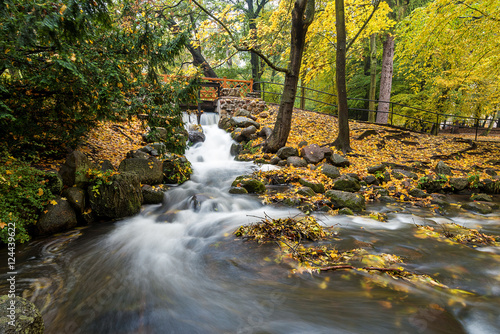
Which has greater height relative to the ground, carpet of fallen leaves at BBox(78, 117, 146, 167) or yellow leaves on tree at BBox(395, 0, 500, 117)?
yellow leaves on tree at BBox(395, 0, 500, 117)

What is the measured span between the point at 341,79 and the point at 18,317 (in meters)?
10.2

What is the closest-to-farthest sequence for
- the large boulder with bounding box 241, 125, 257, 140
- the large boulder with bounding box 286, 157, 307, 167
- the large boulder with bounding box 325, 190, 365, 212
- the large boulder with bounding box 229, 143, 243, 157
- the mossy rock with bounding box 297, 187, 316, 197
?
the large boulder with bounding box 325, 190, 365, 212 → the mossy rock with bounding box 297, 187, 316, 197 → the large boulder with bounding box 286, 157, 307, 167 → the large boulder with bounding box 229, 143, 243, 157 → the large boulder with bounding box 241, 125, 257, 140

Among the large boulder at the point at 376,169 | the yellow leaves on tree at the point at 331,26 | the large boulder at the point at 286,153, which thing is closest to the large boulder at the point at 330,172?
the large boulder at the point at 376,169

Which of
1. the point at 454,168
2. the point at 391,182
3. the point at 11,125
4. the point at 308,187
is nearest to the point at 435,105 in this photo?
the point at 454,168

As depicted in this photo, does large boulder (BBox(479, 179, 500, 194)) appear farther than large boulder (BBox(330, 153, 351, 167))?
No

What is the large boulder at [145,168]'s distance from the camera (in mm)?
6322

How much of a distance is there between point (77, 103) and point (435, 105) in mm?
16351

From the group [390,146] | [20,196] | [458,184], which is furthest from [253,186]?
[390,146]

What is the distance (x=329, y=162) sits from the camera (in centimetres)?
871

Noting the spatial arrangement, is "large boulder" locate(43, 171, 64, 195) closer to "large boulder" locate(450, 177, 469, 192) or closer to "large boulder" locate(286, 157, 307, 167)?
"large boulder" locate(286, 157, 307, 167)

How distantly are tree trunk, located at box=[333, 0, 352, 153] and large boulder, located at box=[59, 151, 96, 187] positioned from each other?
848cm

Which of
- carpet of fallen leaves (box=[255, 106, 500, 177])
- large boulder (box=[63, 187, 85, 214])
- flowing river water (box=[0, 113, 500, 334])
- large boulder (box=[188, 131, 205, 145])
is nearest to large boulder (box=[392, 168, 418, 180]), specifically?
carpet of fallen leaves (box=[255, 106, 500, 177])

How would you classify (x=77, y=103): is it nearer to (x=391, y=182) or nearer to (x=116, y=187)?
(x=116, y=187)

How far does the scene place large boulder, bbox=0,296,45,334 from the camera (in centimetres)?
155
